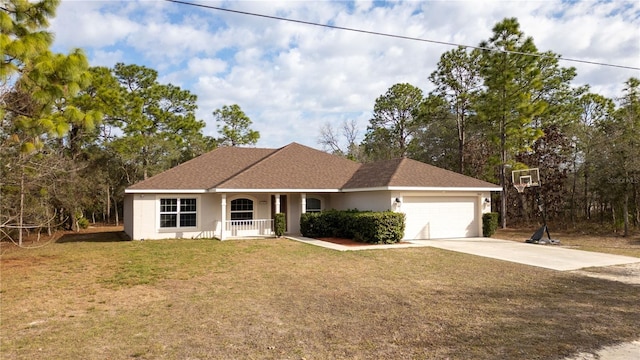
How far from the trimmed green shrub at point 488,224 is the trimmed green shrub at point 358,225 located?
5.11 metres

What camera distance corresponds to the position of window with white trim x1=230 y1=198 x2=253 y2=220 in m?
19.1

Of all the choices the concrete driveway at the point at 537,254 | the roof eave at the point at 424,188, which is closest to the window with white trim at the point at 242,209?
the roof eave at the point at 424,188

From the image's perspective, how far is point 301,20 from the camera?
29.8 ft

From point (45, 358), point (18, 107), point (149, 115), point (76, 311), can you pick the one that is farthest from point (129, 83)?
point (45, 358)

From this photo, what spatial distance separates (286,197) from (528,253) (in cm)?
1165

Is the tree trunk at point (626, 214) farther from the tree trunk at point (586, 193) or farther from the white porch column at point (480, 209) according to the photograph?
the white porch column at point (480, 209)

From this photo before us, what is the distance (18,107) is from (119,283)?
18.4ft

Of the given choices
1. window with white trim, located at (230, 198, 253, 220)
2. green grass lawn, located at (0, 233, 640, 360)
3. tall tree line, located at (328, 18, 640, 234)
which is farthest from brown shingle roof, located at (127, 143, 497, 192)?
green grass lawn, located at (0, 233, 640, 360)

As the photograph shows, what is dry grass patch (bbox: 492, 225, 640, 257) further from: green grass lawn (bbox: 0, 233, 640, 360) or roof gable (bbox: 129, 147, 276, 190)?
roof gable (bbox: 129, 147, 276, 190)

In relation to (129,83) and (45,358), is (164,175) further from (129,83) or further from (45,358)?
(129,83)

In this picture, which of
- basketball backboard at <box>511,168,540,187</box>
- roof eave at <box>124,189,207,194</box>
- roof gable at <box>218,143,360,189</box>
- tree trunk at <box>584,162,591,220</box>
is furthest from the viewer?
tree trunk at <box>584,162,591,220</box>

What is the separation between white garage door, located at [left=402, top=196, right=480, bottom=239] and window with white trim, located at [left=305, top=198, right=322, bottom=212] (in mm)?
5484

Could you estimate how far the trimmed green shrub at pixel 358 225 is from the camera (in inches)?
598

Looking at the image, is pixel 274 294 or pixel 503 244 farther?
pixel 503 244
